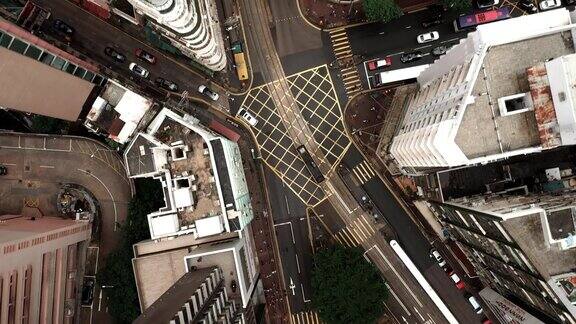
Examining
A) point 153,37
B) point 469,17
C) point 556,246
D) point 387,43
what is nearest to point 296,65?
point 387,43

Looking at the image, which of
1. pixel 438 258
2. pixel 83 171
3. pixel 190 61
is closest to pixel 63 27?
pixel 190 61

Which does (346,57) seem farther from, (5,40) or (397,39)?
(5,40)

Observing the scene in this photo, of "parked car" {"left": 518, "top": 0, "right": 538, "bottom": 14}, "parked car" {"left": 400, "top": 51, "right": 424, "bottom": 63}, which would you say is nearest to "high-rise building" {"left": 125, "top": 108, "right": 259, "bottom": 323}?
"parked car" {"left": 400, "top": 51, "right": 424, "bottom": 63}

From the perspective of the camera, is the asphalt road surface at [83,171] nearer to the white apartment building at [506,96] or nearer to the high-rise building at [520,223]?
the high-rise building at [520,223]

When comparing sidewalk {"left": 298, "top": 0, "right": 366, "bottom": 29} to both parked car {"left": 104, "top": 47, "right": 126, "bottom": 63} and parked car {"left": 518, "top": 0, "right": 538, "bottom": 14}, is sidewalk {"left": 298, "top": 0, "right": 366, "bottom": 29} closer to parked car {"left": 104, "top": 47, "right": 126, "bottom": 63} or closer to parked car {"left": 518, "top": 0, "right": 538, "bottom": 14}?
parked car {"left": 518, "top": 0, "right": 538, "bottom": 14}

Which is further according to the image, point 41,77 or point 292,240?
point 292,240

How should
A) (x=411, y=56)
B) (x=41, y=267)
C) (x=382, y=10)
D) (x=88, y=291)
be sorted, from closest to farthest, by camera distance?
1. (x=41, y=267)
2. (x=382, y=10)
3. (x=88, y=291)
4. (x=411, y=56)

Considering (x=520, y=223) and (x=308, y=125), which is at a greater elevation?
(x=308, y=125)

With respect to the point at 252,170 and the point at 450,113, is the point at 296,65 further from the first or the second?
the point at 450,113
